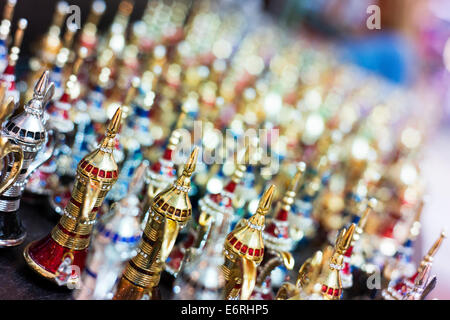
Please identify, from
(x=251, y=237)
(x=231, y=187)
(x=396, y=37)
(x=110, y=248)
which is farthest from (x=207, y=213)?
(x=396, y=37)

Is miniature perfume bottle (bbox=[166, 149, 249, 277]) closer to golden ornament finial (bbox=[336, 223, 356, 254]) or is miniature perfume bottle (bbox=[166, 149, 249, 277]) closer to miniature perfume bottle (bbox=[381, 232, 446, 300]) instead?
golden ornament finial (bbox=[336, 223, 356, 254])

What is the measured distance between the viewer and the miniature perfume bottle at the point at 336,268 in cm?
88

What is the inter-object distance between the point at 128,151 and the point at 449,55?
3318 mm

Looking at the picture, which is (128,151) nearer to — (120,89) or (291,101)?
(120,89)

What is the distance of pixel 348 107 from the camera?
8.23 feet

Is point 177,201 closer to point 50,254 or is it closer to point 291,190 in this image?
point 50,254

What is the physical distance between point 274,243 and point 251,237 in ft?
0.82

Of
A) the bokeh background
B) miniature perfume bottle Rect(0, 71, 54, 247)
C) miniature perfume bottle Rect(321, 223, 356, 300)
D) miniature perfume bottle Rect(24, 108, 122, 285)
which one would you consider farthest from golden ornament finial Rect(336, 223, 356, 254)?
the bokeh background

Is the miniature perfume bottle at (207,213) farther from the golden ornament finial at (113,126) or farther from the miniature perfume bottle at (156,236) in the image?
the golden ornament finial at (113,126)

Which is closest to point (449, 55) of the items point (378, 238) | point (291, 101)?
point (291, 101)

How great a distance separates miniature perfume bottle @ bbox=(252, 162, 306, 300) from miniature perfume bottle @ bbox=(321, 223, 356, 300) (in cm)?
13

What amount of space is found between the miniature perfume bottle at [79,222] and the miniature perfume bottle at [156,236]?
0.27 ft

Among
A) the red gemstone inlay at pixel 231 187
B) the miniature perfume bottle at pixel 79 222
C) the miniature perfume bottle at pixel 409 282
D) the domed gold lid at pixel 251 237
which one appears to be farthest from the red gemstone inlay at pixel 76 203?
the miniature perfume bottle at pixel 409 282

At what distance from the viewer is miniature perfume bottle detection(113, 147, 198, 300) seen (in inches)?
33.3
